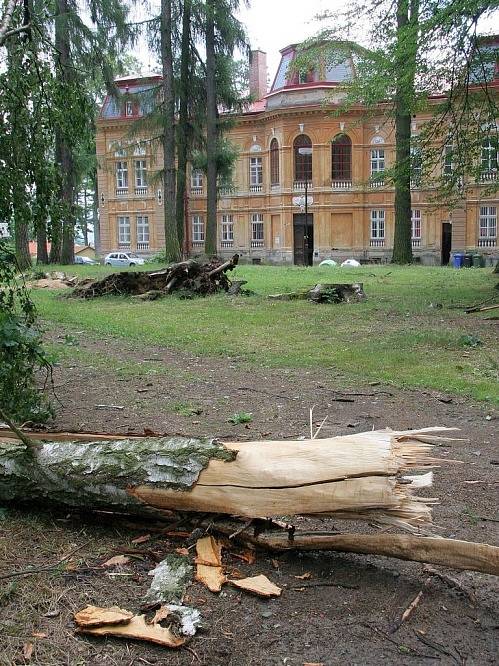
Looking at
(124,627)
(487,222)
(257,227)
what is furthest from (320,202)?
(124,627)

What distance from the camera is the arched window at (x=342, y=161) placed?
46.9 m

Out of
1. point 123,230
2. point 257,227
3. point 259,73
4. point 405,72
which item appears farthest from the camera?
point 123,230

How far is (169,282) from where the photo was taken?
60.7 ft

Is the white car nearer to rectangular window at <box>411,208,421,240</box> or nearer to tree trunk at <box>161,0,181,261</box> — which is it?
rectangular window at <box>411,208,421,240</box>

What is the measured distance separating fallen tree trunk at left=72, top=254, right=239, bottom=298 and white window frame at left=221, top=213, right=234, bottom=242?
32830 mm

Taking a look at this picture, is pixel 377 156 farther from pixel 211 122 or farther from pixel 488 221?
pixel 211 122

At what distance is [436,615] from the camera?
3.29 meters

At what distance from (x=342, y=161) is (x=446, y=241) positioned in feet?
28.5

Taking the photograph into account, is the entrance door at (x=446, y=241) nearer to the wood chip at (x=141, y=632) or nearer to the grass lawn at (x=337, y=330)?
the grass lawn at (x=337, y=330)

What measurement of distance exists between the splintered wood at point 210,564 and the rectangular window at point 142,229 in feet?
169

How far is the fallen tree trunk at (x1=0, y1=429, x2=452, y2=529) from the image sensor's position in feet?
12.1

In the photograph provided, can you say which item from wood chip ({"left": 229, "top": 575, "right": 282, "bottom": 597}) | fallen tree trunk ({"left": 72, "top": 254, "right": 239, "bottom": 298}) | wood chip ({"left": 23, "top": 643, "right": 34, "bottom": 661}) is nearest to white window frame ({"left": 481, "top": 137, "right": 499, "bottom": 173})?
fallen tree trunk ({"left": 72, "top": 254, "right": 239, "bottom": 298})

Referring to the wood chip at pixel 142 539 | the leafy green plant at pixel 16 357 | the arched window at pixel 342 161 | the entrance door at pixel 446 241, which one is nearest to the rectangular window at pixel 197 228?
the arched window at pixel 342 161

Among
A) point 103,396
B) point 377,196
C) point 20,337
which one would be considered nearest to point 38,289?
point 103,396
